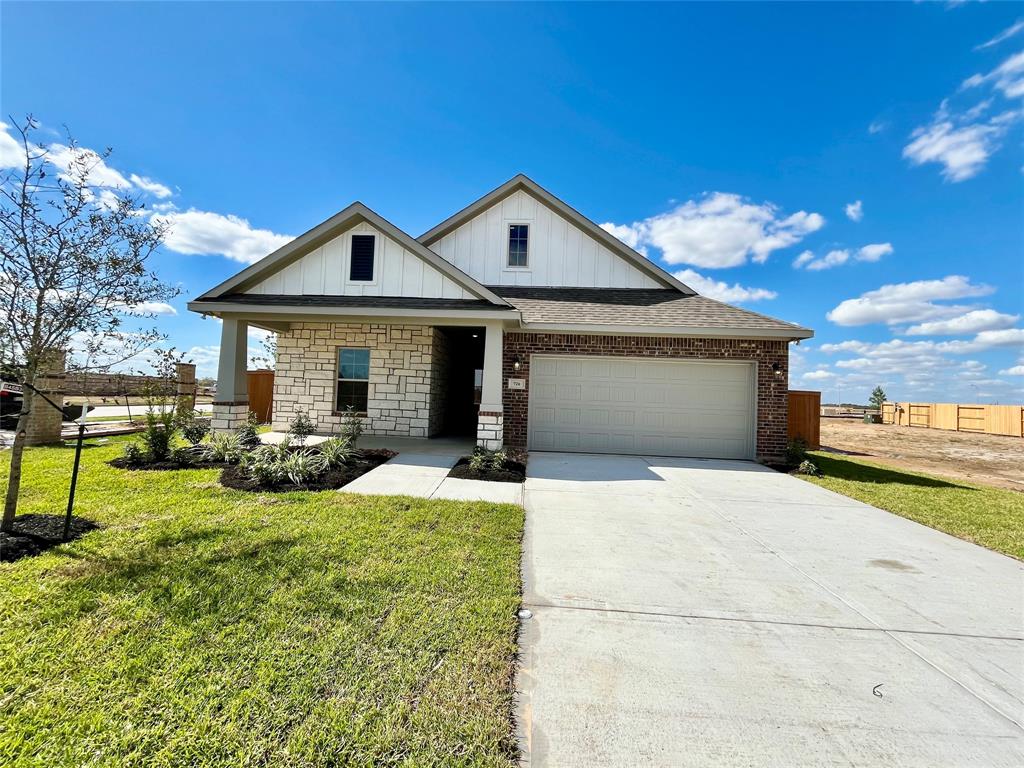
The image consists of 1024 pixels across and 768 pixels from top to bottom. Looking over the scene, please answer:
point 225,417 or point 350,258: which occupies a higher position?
point 350,258

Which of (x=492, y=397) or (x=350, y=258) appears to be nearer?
(x=492, y=397)

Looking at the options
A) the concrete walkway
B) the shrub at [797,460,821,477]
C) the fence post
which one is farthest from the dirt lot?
the fence post

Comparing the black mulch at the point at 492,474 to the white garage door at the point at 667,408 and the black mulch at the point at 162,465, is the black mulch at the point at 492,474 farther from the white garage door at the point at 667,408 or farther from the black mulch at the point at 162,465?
the black mulch at the point at 162,465

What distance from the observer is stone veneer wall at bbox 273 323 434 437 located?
10.6m

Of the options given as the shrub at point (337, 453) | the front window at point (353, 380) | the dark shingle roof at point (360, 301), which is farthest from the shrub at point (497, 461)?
the front window at point (353, 380)

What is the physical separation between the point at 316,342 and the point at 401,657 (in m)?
9.80

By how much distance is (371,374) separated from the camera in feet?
34.9

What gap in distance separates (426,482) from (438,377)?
5.18 meters

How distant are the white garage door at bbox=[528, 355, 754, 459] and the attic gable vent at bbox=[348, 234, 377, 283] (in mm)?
4362

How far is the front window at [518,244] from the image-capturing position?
11766mm

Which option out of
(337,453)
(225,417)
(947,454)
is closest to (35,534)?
(337,453)

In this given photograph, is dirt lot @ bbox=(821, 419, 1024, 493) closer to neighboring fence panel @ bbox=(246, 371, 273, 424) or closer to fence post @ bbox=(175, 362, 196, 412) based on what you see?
neighboring fence panel @ bbox=(246, 371, 273, 424)

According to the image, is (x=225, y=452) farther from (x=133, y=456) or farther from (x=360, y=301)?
(x=360, y=301)

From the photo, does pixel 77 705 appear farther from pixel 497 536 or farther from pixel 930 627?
pixel 930 627
